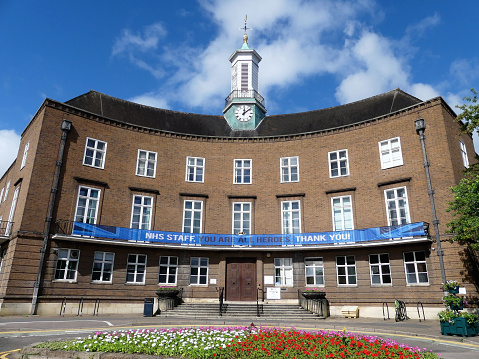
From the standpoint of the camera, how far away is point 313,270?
77.7 ft

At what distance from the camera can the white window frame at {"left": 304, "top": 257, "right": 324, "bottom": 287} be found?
23.4 metres

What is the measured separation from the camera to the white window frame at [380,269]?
21.6 m

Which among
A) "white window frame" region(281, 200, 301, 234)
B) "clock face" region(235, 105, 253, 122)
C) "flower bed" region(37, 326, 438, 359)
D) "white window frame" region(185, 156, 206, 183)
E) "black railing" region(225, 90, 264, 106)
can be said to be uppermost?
"black railing" region(225, 90, 264, 106)

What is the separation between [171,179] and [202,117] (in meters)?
7.38

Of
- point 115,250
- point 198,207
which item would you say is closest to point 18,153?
point 115,250

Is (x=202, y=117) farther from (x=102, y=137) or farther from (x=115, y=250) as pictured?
(x=115, y=250)

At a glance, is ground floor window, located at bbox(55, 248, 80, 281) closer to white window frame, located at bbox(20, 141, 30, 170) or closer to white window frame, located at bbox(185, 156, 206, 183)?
white window frame, located at bbox(20, 141, 30, 170)

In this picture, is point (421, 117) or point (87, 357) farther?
point (421, 117)

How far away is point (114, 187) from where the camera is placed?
2417 centimetres

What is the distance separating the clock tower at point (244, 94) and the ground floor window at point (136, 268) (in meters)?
12.8

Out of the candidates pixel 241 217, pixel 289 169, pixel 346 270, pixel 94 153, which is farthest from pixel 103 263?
pixel 346 270

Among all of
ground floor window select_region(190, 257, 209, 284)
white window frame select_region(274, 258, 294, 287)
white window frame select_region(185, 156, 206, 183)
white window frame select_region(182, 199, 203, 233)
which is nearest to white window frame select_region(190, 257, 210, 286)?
ground floor window select_region(190, 257, 209, 284)

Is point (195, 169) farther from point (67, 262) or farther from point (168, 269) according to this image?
point (67, 262)

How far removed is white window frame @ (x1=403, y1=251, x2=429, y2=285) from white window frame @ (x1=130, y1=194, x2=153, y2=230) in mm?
16119
